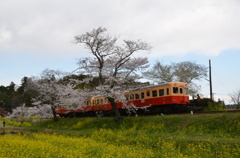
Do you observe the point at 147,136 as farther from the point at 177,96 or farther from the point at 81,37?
the point at 81,37

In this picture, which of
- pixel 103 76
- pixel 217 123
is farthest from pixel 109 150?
pixel 103 76

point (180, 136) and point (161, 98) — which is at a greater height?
point (161, 98)

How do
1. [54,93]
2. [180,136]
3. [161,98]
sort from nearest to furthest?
[180,136] → [161,98] → [54,93]

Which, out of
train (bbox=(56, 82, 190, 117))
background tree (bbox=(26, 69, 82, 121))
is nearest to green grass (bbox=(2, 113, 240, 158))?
train (bbox=(56, 82, 190, 117))

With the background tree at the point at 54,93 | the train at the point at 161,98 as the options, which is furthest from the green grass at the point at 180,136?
the background tree at the point at 54,93

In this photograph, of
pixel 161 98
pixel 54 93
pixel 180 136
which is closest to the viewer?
pixel 180 136

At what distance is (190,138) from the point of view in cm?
1233

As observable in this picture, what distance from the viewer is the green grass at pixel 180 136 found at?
10.7 meters

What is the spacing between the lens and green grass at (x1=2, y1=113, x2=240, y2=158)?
10.7 m

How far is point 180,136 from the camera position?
1322 cm

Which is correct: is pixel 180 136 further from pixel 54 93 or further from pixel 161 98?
pixel 54 93

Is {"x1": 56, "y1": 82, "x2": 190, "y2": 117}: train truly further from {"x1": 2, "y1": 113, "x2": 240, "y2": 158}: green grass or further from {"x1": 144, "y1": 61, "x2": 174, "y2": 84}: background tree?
{"x1": 144, "y1": 61, "x2": 174, "y2": 84}: background tree

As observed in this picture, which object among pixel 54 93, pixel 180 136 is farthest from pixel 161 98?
pixel 54 93

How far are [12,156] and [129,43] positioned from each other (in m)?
12.7
